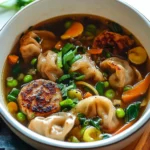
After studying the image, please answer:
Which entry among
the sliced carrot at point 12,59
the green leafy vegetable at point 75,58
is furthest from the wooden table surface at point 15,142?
the green leafy vegetable at point 75,58

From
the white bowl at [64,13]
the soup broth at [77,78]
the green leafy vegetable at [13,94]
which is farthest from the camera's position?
the green leafy vegetable at [13,94]

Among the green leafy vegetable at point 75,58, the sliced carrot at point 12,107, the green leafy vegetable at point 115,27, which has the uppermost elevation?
the green leafy vegetable at point 115,27

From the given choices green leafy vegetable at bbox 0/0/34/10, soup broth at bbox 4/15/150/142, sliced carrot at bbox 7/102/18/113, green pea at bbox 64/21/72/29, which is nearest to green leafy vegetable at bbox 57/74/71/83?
soup broth at bbox 4/15/150/142

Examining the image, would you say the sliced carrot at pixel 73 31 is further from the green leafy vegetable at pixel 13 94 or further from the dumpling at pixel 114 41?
the green leafy vegetable at pixel 13 94

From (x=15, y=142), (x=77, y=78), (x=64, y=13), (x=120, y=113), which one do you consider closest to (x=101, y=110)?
(x=120, y=113)

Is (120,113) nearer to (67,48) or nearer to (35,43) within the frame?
(67,48)

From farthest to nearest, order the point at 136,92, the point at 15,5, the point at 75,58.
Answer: the point at 15,5
the point at 75,58
the point at 136,92
